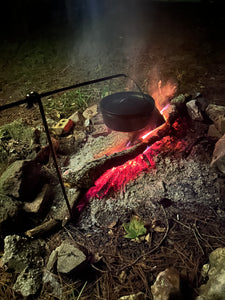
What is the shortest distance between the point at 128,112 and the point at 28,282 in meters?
2.38

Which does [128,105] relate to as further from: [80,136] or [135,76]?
[135,76]

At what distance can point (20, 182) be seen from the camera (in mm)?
2998

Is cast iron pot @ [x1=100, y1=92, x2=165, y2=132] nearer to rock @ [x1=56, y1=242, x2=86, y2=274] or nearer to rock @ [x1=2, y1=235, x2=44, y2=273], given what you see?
rock @ [x1=56, y1=242, x2=86, y2=274]

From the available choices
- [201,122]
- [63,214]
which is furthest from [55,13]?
[63,214]

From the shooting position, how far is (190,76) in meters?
6.28

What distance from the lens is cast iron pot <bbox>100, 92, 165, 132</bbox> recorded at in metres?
2.90

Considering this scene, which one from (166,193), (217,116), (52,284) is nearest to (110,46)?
(217,116)

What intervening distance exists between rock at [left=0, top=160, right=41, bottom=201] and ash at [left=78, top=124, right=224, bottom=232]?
86cm

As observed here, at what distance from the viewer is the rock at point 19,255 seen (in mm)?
2572

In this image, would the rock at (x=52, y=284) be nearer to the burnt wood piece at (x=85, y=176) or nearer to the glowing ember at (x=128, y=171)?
the burnt wood piece at (x=85, y=176)

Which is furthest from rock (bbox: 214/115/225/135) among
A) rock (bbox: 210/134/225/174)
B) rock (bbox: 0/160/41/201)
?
rock (bbox: 0/160/41/201)

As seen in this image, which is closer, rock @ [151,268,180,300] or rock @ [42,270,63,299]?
rock @ [151,268,180,300]

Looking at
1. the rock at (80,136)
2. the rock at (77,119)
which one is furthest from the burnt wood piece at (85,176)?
the rock at (77,119)

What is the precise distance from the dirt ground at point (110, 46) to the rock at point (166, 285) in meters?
3.89
